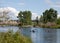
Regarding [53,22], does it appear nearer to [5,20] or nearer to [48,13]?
[48,13]

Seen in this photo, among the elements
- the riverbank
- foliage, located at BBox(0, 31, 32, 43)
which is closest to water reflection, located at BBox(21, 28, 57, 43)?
foliage, located at BBox(0, 31, 32, 43)

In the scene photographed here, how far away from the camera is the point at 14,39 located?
9188 millimetres

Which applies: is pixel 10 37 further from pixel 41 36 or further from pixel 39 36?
pixel 41 36

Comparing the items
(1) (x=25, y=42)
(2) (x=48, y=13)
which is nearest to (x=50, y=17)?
(2) (x=48, y=13)

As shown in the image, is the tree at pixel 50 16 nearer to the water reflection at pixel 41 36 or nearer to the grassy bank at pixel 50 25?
the grassy bank at pixel 50 25

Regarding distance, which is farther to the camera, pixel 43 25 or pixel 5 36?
pixel 43 25

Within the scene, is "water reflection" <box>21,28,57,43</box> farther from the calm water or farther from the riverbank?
the riverbank

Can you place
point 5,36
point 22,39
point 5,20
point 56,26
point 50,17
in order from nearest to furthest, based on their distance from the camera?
point 5,20, point 5,36, point 22,39, point 56,26, point 50,17

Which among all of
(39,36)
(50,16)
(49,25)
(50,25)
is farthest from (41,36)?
(50,16)

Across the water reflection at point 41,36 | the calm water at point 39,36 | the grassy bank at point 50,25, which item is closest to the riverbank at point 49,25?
the grassy bank at point 50,25

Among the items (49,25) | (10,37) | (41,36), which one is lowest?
(49,25)

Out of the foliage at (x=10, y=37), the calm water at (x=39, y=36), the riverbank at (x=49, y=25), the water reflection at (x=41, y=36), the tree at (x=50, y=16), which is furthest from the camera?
the tree at (x=50, y=16)

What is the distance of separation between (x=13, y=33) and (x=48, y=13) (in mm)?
69830

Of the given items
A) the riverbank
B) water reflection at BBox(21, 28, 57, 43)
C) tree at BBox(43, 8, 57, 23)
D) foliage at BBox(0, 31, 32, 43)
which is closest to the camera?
foliage at BBox(0, 31, 32, 43)
